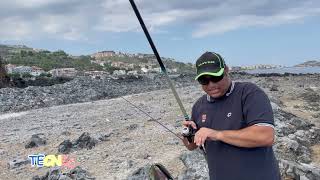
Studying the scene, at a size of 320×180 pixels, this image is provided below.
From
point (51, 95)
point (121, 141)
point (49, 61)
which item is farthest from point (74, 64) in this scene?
point (121, 141)

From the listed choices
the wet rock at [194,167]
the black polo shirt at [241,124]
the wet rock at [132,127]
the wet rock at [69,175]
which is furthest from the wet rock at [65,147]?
the black polo shirt at [241,124]

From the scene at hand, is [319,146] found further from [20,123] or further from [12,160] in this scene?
[20,123]

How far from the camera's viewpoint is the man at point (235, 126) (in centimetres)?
365

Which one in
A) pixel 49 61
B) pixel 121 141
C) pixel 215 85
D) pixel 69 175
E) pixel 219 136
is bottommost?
pixel 121 141

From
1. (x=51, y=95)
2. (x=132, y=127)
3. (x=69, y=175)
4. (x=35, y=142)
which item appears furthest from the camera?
(x=51, y=95)

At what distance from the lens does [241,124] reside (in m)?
3.76

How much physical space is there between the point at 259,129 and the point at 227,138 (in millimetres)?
230

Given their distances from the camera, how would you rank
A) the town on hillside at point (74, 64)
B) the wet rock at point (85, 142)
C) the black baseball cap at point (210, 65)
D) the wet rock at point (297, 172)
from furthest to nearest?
the town on hillside at point (74, 64)
the wet rock at point (85, 142)
the wet rock at point (297, 172)
the black baseball cap at point (210, 65)

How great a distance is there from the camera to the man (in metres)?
3.65

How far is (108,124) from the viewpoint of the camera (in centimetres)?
1716

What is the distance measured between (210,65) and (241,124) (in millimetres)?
481

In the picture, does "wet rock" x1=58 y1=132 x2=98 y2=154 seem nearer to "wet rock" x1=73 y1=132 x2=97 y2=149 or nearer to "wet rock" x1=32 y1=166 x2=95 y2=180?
"wet rock" x1=73 y1=132 x2=97 y2=149

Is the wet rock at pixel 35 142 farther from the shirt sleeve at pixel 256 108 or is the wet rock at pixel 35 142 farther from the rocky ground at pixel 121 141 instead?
the shirt sleeve at pixel 256 108

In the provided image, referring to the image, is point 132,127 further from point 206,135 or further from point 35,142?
point 206,135
